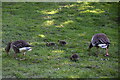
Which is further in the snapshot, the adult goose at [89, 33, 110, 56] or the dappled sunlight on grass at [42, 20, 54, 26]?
the dappled sunlight on grass at [42, 20, 54, 26]

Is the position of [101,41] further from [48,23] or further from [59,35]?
[48,23]

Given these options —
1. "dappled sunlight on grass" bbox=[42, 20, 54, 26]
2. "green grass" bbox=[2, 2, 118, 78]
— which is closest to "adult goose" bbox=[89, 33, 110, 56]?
"green grass" bbox=[2, 2, 118, 78]

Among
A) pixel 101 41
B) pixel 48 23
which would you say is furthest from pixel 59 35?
pixel 101 41

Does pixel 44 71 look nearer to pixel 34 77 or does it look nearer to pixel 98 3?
pixel 34 77

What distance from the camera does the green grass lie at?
42.3ft

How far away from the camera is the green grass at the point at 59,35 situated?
12.9 m

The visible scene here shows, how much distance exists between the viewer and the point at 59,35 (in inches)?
822

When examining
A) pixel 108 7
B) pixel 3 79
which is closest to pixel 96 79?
pixel 3 79

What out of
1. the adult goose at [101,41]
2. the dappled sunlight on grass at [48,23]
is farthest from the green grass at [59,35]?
the adult goose at [101,41]

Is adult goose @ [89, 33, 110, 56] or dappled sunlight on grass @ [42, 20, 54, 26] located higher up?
adult goose @ [89, 33, 110, 56]

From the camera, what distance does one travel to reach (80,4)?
29.9 meters

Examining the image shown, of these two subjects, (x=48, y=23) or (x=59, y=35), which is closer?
(x=59, y=35)

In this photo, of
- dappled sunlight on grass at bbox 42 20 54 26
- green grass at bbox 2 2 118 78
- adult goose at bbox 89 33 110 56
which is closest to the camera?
green grass at bbox 2 2 118 78

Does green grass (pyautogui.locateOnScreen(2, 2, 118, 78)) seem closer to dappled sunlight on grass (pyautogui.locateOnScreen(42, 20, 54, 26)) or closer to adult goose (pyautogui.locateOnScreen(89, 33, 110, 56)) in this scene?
dappled sunlight on grass (pyautogui.locateOnScreen(42, 20, 54, 26))
